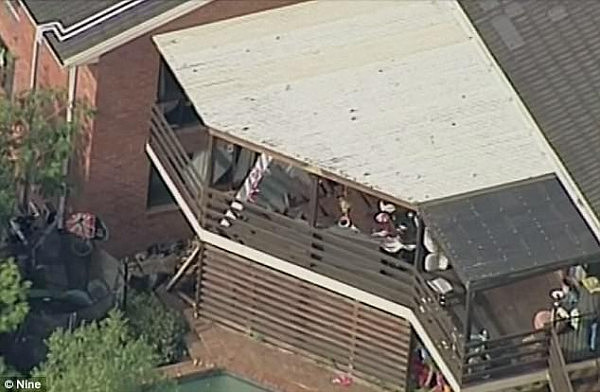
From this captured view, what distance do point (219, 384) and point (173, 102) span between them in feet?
15.7

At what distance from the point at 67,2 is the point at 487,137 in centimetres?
725

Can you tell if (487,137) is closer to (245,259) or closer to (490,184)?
(490,184)

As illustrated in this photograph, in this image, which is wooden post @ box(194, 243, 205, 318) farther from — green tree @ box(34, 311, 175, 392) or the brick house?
green tree @ box(34, 311, 175, 392)

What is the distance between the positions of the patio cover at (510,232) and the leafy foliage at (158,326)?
16.5ft

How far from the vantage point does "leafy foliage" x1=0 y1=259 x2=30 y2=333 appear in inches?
1292

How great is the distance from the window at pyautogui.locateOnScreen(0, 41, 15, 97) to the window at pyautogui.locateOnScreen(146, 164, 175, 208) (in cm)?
304

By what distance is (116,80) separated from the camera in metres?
36.0

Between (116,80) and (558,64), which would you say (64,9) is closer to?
(116,80)

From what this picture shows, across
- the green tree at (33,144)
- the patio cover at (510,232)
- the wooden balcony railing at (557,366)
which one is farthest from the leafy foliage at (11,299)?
the wooden balcony railing at (557,366)

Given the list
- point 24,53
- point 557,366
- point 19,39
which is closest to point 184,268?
point 24,53

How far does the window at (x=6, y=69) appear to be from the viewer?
125ft

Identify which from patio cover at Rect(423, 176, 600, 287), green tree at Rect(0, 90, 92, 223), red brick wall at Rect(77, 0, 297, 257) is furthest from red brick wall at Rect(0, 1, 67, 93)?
patio cover at Rect(423, 176, 600, 287)

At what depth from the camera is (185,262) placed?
3641cm

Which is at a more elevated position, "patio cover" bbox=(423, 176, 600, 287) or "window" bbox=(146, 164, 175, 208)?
"window" bbox=(146, 164, 175, 208)
